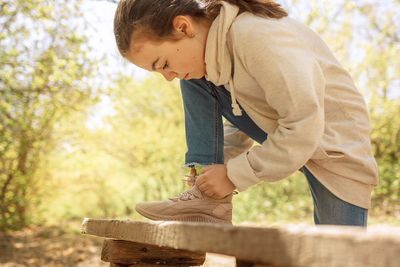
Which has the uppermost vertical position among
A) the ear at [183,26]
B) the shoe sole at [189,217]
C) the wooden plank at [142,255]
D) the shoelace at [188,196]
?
the ear at [183,26]

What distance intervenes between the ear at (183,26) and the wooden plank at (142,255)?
850 millimetres

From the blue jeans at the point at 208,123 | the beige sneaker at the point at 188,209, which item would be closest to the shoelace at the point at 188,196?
the beige sneaker at the point at 188,209

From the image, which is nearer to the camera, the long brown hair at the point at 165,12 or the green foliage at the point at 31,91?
the long brown hair at the point at 165,12

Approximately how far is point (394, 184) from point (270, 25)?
20.4ft

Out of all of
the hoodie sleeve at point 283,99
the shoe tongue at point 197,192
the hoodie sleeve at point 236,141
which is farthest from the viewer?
the hoodie sleeve at point 236,141

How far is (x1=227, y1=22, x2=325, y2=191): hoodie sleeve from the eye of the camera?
1.19 meters

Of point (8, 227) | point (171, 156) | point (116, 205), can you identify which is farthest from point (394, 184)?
point (8, 227)

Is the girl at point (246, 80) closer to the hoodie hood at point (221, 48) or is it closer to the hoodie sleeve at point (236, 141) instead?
the hoodie hood at point (221, 48)

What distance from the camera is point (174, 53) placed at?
1448 millimetres

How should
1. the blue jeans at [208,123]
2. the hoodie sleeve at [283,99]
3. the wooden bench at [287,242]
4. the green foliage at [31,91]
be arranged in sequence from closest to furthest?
the wooden bench at [287,242], the hoodie sleeve at [283,99], the blue jeans at [208,123], the green foliage at [31,91]

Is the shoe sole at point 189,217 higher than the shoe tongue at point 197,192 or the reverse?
the reverse

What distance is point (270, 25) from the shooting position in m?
1.30

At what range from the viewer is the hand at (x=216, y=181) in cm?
135

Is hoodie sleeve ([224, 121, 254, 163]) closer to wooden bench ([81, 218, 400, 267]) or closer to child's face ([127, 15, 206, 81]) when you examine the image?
child's face ([127, 15, 206, 81])
